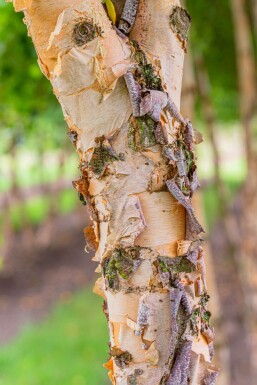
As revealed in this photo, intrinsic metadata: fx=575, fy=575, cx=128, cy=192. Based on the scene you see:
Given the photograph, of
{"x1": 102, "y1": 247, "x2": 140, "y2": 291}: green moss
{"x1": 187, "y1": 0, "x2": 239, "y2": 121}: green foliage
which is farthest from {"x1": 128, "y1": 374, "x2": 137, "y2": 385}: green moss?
{"x1": 187, "y1": 0, "x2": 239, "y2": 121}: green foliage

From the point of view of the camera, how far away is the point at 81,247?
1593cm

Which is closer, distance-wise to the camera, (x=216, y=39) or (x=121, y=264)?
(x=121, y=264)

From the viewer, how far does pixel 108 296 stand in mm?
1412

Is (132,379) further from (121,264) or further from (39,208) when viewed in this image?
(39,208)

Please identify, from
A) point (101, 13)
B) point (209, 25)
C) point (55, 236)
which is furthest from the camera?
point (55, 236)

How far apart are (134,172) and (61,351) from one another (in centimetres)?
850

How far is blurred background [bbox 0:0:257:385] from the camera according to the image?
4.91 meters

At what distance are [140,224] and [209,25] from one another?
7228 millimetres

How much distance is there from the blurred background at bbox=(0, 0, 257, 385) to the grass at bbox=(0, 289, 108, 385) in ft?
0.06

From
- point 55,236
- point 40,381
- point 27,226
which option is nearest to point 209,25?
point 40,381

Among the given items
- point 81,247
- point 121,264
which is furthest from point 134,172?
point 81,247

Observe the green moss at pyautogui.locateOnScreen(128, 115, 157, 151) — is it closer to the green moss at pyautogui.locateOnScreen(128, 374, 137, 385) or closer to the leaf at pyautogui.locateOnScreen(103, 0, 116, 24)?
the leaf at pyautogui.locateOnScreen(103, 0, 116, 24)

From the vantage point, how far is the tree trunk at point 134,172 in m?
1.31

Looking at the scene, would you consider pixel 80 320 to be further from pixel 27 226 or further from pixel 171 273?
pixel 171 273
